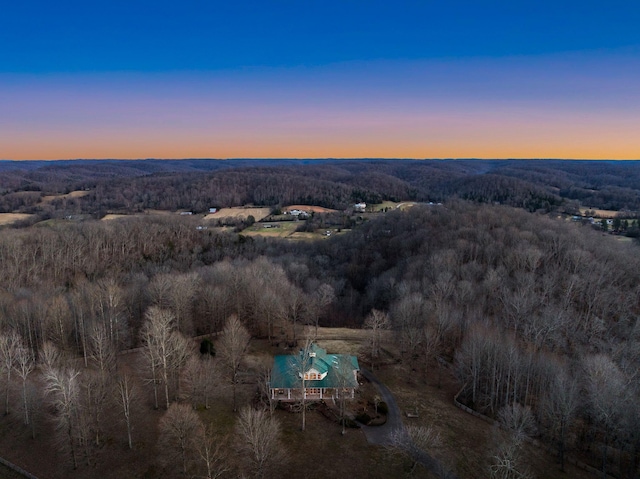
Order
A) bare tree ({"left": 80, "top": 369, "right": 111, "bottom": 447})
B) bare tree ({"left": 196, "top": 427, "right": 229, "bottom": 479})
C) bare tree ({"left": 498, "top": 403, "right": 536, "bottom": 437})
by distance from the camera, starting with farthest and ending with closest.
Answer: bare tree ({"left": 80, "top": 369, "right": 111, "bottom": 447}) < bare tree ({"left": 498, "top": 403, "right": 536, "bottom": 437}) < bare tree ({"left": 196, "top": 427, "right": 229, "bottom": 479})

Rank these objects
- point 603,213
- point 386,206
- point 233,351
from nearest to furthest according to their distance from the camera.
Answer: point 233,351 → point 603,213 → point 386,206

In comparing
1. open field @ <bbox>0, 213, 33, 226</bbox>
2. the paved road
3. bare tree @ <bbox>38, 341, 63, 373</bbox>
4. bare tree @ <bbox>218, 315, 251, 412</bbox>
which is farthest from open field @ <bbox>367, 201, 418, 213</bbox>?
bare tree @ <bbox>38, 341, 63, 373</bbox>

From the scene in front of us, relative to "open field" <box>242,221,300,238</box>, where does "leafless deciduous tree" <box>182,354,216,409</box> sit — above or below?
below

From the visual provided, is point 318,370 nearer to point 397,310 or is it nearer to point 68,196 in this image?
point 397,310

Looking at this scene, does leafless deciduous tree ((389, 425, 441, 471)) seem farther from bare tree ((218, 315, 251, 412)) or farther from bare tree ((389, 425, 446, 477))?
bare tree ((218, 315, 251, 412))

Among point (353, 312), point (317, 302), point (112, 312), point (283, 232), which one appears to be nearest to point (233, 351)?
point (317, 302)

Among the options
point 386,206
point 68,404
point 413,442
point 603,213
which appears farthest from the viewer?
point 386,206

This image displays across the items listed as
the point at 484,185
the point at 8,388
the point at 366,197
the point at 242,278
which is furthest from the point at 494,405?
the point at 484,185
